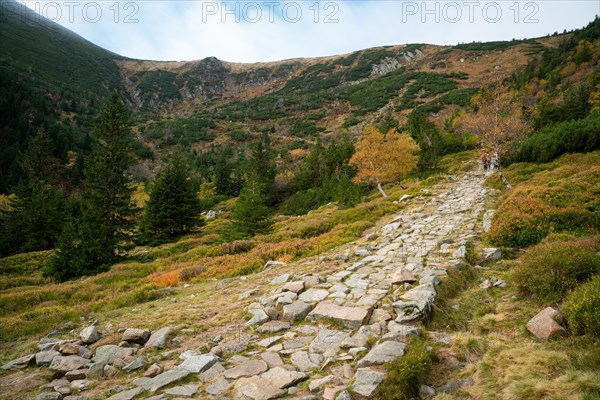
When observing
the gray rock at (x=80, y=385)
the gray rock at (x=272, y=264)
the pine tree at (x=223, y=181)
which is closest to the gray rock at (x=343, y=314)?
the gray rock at (x=80, y=385)

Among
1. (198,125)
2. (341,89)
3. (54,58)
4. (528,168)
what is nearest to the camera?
(528,168)

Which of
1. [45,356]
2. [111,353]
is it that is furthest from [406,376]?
[45,356]

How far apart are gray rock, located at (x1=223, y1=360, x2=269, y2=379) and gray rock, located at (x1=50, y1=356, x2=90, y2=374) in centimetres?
290

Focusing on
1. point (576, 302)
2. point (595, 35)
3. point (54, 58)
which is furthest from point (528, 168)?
point (54, 58)

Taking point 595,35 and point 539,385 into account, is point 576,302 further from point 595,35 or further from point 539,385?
point 595,35

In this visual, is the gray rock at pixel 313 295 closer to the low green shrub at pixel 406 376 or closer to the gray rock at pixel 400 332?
the gray rock at pixel 400 332

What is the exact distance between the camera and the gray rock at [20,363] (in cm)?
591

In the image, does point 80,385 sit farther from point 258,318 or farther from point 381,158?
point 381,158

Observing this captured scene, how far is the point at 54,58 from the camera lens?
145250 millimetres

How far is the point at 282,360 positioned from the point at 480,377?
2780mm

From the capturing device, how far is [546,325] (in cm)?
495

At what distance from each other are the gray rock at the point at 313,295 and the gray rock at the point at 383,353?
2415 mm

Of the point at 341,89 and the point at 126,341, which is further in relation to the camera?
the point at 341,89

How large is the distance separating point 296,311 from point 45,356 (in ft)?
16.2
